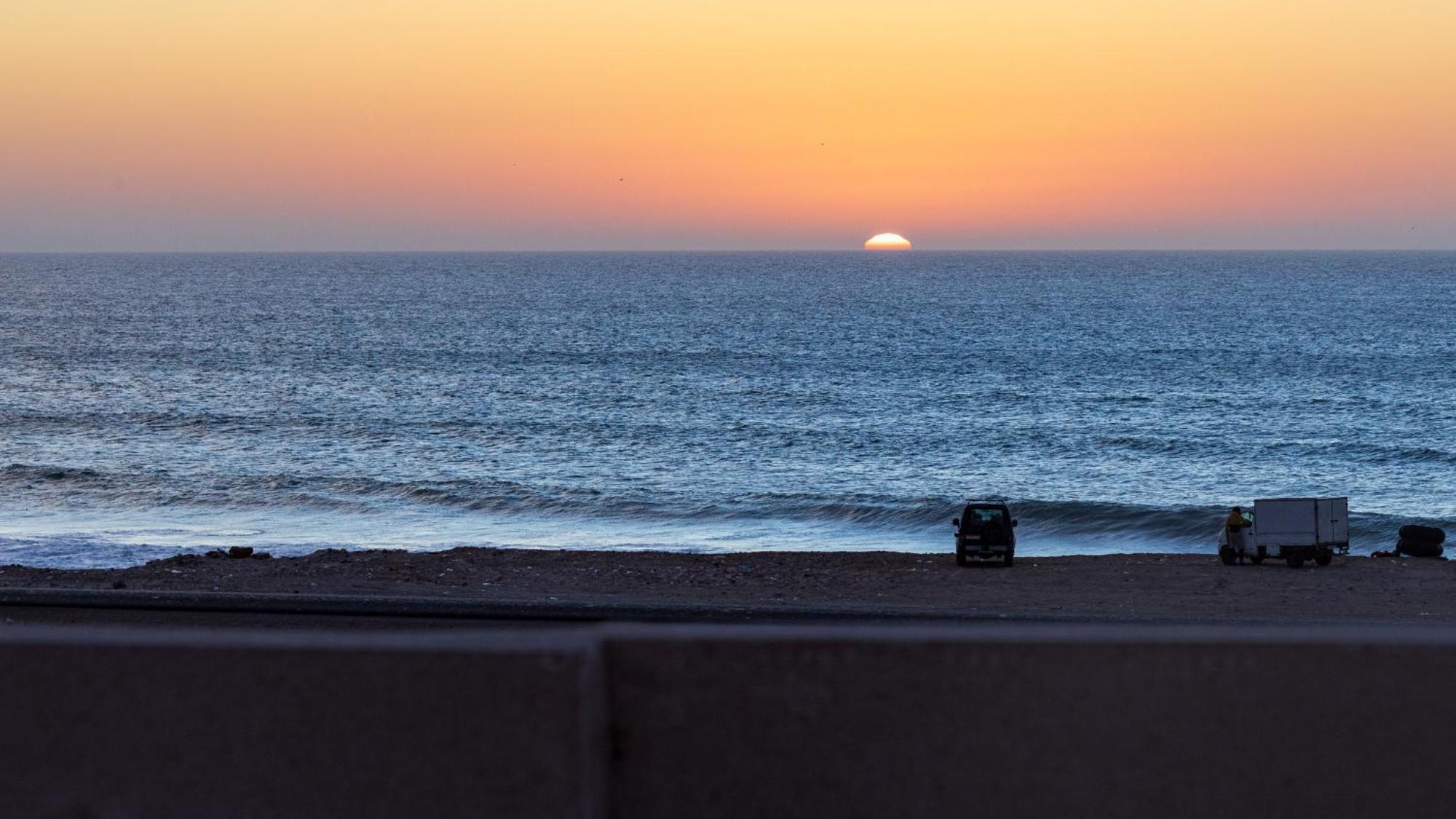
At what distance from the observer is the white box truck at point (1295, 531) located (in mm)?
25047

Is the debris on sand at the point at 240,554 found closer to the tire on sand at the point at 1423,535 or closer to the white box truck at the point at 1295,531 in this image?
the white box truck at the point at 1295,531

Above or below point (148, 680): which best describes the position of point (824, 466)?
below

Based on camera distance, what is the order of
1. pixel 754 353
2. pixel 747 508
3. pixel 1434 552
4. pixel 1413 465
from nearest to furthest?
pixel 1434 552 → pixel 747 508 → pixel 1413 465 → pixel 754 353

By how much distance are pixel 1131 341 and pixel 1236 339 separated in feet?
26.5

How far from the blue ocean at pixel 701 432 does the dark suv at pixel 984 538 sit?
19.2 feet

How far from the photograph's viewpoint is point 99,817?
2.66 metres

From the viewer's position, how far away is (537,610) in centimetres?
1644

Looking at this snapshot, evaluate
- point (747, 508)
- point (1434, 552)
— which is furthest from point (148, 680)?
point (747, 508)

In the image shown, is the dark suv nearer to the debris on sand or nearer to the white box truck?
the white box truck

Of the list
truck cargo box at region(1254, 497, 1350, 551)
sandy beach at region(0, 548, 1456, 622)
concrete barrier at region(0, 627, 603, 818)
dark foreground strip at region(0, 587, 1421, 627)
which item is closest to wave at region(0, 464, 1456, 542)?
sandy beach at region(0, 548, 1456, 622)

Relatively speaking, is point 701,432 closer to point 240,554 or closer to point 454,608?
point 240,554

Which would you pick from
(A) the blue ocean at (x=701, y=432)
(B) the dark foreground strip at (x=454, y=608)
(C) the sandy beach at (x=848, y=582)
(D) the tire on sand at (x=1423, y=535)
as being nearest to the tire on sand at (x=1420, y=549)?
(D) the tire on sand at (x=1423, y=535)

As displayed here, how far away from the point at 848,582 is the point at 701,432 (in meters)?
30.4

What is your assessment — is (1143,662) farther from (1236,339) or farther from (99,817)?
(1236,339)
